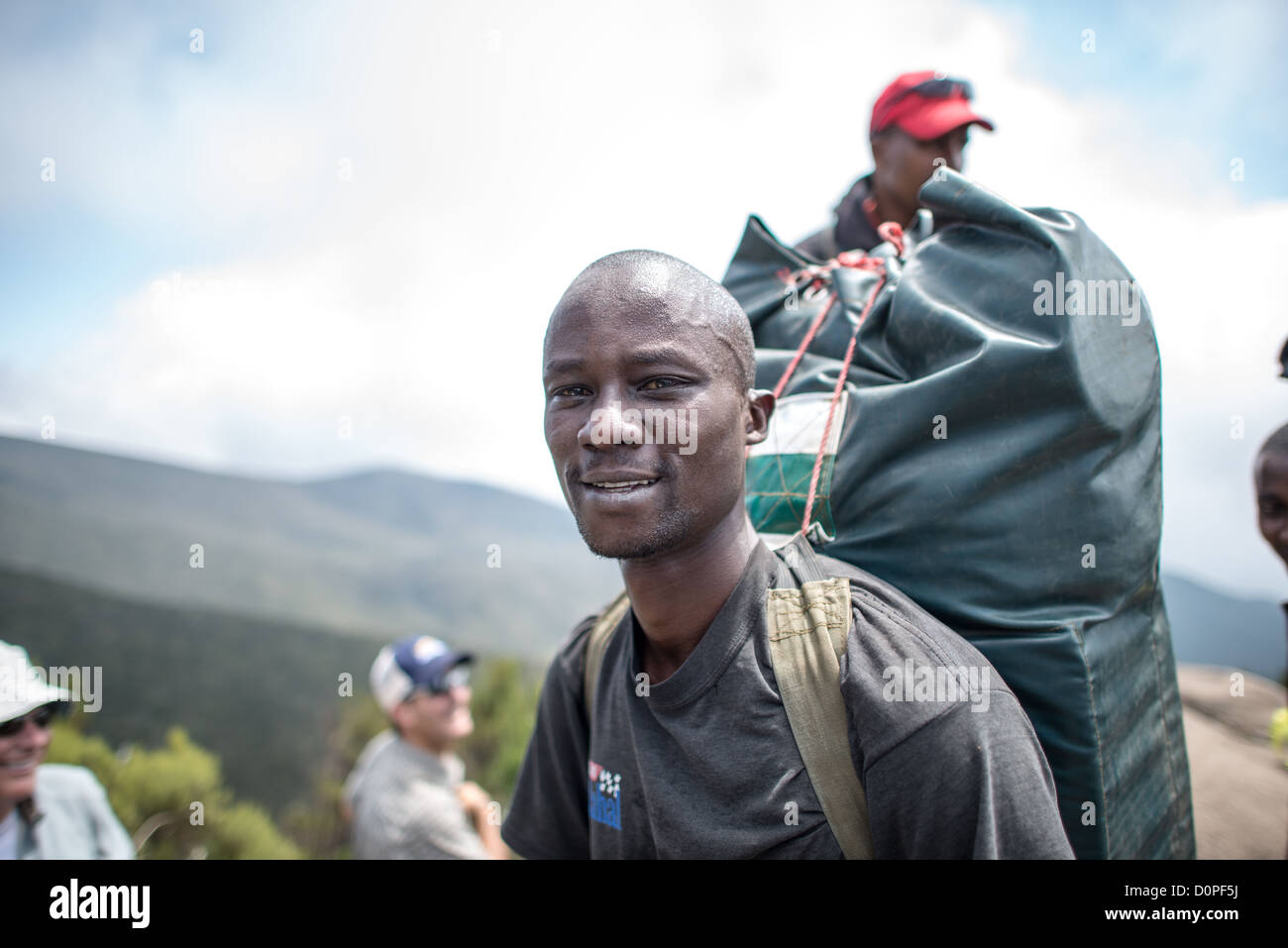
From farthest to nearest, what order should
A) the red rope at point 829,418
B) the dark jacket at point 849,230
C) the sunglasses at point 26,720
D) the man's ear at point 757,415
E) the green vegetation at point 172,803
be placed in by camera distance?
the green vegetation at point 172,803
the sunglasses at point 26,720
the dark jacket at point 849,230
the red rope at point 829,418
the man's ear at point 757,415

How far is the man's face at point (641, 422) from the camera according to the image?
156 centimetres

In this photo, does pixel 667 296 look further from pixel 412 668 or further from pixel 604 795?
pixel 412 668

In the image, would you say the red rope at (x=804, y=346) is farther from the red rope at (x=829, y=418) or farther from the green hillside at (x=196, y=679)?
the green hillside at (x=196, y=679)

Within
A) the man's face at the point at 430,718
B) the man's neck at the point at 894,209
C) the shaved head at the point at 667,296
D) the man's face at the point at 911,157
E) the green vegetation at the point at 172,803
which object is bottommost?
the green vegetation at the point at 172,803

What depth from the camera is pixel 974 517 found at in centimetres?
169

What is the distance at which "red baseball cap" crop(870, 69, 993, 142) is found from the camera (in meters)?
2.71

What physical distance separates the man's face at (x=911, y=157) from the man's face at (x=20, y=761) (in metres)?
3.78

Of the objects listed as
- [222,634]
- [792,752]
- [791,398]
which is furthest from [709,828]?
[222,634]

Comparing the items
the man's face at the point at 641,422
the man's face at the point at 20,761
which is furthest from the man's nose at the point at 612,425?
the man's face at the point at 20,761

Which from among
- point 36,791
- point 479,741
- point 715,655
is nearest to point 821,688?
point 715,655

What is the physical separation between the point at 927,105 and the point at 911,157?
0.17 metres

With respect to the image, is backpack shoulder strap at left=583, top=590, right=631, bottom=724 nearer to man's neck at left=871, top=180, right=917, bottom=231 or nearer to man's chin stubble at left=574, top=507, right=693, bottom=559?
man's chin stubble at left=574, top=507, right=693, bottom=559

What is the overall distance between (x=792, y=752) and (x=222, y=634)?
6.35 m
